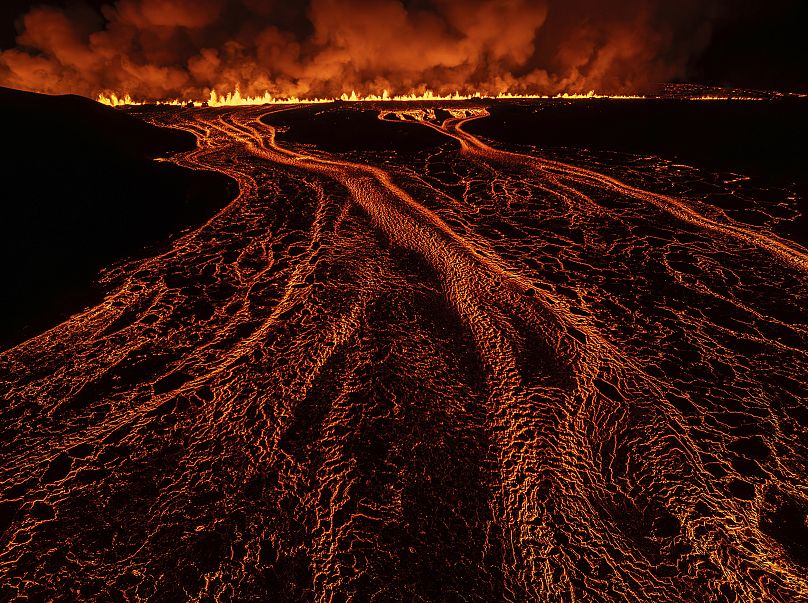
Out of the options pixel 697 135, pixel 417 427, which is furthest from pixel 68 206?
pixel 697 135

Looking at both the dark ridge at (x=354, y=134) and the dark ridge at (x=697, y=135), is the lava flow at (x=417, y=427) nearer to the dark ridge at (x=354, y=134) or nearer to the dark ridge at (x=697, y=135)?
the dark ridge at (x=697, y=135)

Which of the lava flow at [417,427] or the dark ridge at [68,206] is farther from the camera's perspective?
the dark ridge at [68,206]

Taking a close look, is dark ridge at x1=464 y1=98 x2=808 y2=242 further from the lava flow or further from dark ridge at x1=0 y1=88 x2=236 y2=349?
dark ridge at x1=0 y1=88 x2=236 y2=349

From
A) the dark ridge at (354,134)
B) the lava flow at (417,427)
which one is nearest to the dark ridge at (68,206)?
the lava flow at (417,427)

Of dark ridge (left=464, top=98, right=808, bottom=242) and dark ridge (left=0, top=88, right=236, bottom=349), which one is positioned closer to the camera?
dark ridge (left=0, top=88, right=236, bottom=349)

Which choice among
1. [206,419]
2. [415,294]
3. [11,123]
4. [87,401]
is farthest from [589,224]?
[11,123]

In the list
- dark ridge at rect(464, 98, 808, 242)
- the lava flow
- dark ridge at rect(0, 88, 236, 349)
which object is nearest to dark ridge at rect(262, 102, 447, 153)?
dark ridge at rect(464, 98, 808, 242)

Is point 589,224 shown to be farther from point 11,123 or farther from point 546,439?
point 11,123
